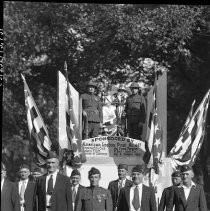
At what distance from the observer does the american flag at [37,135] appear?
12982mm

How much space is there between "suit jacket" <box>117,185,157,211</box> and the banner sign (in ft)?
6.09

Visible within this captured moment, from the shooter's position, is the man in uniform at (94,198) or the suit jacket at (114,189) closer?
the man in uniform at (94,198)

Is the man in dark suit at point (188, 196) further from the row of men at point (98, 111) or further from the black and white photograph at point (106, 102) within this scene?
the row of men at point (98, 111)

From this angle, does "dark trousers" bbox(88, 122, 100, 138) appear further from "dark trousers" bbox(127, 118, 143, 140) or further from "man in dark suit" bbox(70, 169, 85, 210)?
"man in dark suit" bbox(70, 169, 85, 210)

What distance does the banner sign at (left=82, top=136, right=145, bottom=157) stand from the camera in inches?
512

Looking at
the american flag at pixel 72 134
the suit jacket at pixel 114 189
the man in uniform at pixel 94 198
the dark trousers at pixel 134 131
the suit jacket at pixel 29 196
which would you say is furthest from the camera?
the dark trousers at pixel 134 131

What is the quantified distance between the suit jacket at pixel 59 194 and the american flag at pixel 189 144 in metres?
2.81

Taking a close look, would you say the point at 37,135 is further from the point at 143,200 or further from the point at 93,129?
the point at 143,200

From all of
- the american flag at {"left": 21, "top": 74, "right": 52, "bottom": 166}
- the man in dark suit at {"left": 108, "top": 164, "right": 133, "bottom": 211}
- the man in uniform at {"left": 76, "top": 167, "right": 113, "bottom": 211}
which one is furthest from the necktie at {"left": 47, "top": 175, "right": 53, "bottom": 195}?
the american flag at {"left": 21, "top": 74, "right": 52, "bottom": 166}

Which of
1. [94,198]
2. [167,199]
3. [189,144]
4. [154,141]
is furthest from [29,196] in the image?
[189,144]

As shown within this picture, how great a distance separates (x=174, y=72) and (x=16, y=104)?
4816 mm

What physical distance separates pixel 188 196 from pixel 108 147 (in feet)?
8.70

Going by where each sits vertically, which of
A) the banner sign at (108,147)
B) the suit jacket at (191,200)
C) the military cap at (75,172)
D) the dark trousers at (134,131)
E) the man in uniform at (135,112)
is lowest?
the suit jacket at (191,200)

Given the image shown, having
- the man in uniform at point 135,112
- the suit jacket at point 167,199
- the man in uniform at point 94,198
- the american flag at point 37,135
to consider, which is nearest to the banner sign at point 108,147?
the american flag at point 37,135
